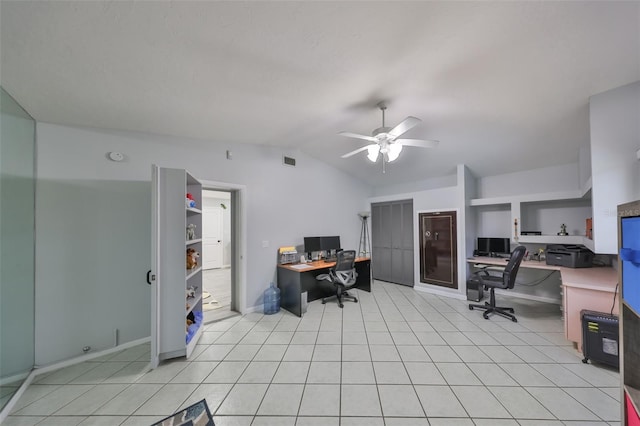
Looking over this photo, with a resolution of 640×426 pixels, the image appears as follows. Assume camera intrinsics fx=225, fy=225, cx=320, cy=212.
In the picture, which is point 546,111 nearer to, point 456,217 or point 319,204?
point 456,217

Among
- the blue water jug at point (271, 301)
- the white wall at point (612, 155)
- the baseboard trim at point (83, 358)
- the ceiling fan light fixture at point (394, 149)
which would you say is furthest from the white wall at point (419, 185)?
the baseboard trim at point (83, 358)

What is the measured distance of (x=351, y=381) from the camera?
1999 mm

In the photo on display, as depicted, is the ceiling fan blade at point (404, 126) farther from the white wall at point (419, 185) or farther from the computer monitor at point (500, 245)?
the computer monitor at point (500, 245)

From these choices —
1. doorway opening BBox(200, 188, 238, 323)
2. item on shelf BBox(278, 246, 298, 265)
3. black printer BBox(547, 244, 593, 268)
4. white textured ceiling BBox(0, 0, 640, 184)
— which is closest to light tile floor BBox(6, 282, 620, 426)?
black printer BBox(547, 244, 593, 268)

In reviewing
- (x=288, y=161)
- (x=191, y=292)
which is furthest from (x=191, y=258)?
(x=288, y=161)

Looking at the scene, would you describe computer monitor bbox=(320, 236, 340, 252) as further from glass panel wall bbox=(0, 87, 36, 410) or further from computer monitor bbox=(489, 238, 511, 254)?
glass panel wall bbox=(0, 87, 36, 410)

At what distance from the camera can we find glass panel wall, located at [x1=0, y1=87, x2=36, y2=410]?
180 centimetres

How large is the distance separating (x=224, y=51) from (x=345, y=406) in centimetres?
290

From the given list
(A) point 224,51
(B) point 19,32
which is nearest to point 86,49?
(B) point 19,32

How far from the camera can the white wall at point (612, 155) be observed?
2.19 m

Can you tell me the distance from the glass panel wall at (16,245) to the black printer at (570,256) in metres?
6.21

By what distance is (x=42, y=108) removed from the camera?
211cm

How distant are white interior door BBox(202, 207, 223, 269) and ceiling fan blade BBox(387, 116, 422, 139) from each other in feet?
21.1

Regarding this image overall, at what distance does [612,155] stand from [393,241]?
3.47 m
